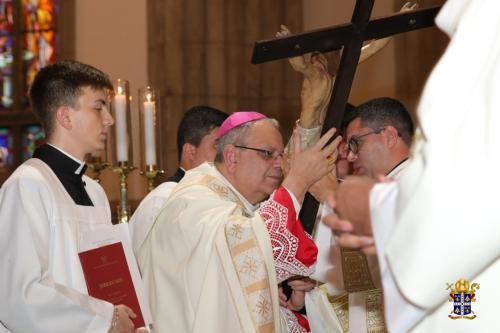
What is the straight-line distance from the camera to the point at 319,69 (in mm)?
3502

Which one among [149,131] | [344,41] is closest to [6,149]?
[149,131]

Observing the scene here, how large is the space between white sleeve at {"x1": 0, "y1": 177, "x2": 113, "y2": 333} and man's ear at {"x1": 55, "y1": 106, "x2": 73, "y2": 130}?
Answer: 40 centimetres

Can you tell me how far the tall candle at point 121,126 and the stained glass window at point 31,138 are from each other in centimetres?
543

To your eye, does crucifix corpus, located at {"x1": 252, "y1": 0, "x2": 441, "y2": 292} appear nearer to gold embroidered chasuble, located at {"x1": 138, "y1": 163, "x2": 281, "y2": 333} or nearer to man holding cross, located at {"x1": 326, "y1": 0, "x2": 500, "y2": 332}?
gold embroidered chasuble, located at {"x1": 138, "y1": 163, "x2": 281, "y2": 333}

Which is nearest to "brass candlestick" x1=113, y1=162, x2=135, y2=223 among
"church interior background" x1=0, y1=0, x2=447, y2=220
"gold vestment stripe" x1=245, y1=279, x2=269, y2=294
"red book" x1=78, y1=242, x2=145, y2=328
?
"red book" x1=78, y1=242, x2=145, y2=328

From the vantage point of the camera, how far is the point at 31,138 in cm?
990

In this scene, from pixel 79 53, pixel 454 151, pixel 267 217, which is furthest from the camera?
pixel 79 53

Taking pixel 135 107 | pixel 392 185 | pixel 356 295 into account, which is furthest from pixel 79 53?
pixel 392 185

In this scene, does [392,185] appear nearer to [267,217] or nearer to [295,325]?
[267,217]

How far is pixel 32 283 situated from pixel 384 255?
189 cm

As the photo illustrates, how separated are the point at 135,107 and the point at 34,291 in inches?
187

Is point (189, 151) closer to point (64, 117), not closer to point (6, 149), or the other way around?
point (64, 117)

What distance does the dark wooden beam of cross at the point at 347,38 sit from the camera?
2.89 m

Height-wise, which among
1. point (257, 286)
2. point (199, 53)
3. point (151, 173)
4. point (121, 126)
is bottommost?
point (257, 286)
